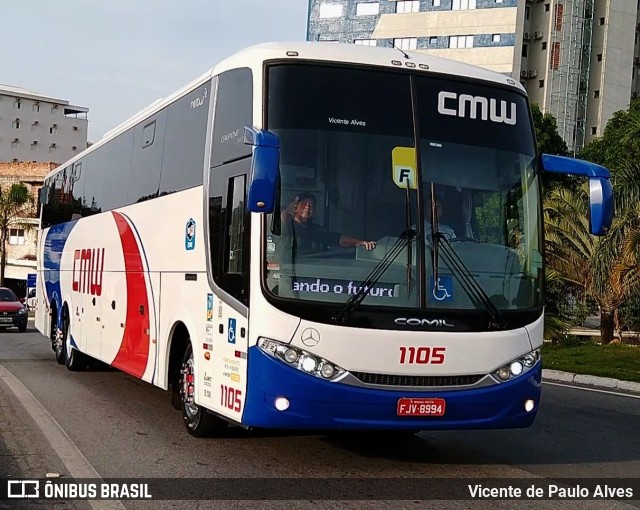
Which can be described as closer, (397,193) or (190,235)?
(397,193)

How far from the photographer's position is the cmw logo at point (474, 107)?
28.0 ft

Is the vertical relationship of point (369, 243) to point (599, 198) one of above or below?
below

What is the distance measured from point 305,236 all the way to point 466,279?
4.49 feet

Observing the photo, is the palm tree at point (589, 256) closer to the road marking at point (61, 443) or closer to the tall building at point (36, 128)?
Result: the road marking at point (61, 443)

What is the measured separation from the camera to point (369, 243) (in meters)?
7.95

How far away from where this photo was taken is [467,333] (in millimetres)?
8078

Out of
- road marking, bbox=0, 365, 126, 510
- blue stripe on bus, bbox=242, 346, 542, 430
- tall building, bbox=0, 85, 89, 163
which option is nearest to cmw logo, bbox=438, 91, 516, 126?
blue stripe on bus, bbox=242, 346, 542, 430

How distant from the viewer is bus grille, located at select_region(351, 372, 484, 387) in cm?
785

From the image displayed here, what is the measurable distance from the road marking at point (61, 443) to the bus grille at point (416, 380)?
2.12 metres

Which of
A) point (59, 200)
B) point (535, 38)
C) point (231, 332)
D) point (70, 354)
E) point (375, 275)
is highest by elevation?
point (535, 38)

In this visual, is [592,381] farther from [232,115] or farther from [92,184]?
[232,115]

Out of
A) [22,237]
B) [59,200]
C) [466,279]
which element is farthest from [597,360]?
[22,237]

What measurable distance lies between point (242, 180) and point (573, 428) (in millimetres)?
5282

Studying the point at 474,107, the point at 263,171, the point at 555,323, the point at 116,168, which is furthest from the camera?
the point at 555,323
